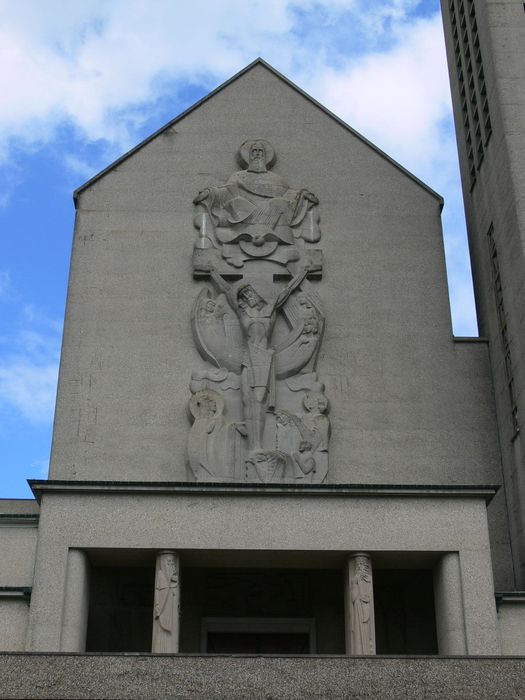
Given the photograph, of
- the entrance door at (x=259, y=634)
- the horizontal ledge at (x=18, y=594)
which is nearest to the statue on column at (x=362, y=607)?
the entrance door at (x=259, y=634)

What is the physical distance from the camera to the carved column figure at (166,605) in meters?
13.2

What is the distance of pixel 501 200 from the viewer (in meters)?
16.9

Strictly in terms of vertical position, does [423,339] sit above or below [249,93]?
below

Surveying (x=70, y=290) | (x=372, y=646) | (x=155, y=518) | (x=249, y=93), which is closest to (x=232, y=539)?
(x=155, y=518)

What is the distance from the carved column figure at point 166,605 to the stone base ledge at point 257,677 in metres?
2.24

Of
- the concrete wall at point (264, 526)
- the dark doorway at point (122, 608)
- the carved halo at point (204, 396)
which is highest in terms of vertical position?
the carved halo at point (204, 396)

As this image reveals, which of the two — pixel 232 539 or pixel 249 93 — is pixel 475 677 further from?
pixel 249 93

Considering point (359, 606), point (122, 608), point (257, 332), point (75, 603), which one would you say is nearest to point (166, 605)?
point (75, 603)

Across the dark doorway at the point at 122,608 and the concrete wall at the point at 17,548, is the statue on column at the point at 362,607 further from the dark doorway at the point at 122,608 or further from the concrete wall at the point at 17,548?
the concrete wall at the point at 17,548

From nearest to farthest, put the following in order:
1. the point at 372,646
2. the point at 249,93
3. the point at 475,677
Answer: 1. the point at 475,677
2. the point at 372,646
3. the point at 249,93

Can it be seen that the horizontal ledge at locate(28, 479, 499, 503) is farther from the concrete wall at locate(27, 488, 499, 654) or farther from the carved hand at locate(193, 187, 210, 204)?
the carved hand at locate(193, 187, 210, 204)

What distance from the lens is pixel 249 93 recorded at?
783 inches

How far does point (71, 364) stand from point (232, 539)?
14.6ft

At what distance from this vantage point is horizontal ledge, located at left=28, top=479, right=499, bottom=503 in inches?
552
